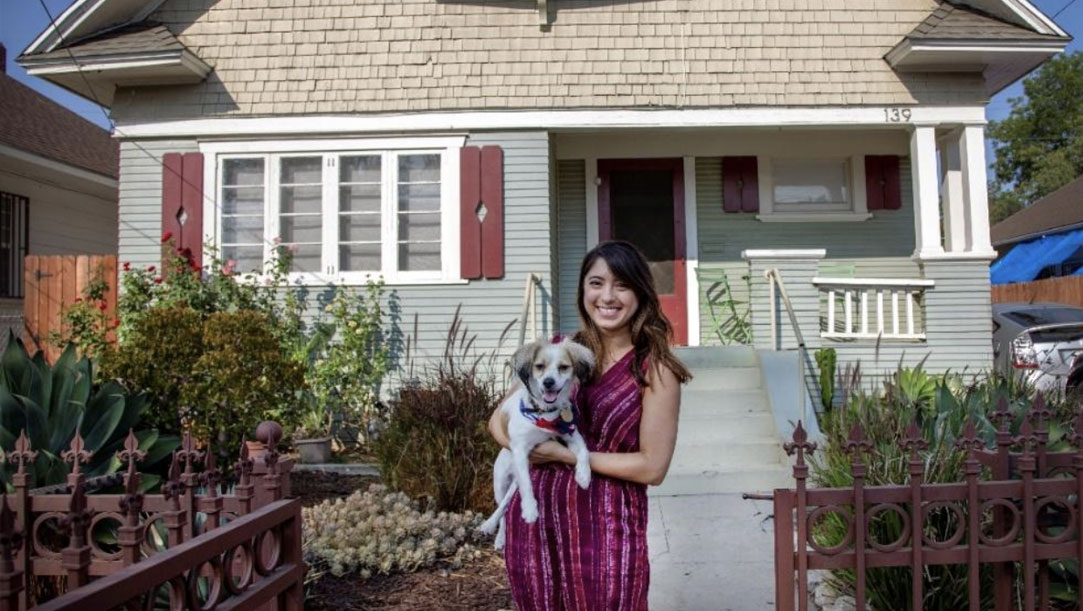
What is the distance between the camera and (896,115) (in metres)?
9.16

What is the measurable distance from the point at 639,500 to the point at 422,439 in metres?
3.32

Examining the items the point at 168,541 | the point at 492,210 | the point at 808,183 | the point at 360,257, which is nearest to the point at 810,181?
the point at 808,183

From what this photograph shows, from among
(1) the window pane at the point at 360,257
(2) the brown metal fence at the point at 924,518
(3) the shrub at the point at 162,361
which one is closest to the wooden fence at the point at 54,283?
(1) the window pane at the point at 360,257

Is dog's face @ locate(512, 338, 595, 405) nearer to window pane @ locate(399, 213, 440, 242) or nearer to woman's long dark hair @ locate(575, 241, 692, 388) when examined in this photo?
woman's long dark hair @ locate(575, 241, 692, 388)

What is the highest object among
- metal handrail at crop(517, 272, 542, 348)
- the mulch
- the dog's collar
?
metal handrail at crop(517, 272, 542, 348)

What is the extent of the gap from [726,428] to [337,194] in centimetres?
489

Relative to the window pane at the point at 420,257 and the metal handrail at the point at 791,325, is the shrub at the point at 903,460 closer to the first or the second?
the metal handrail at the point at 791,325

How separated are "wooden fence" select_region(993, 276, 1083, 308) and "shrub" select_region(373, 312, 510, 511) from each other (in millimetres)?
14907

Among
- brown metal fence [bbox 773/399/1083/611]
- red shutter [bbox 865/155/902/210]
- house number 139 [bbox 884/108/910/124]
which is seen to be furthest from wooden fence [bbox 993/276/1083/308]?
brown metal fence [bbox 773/399/1083/611]

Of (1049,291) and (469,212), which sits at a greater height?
(469,212)

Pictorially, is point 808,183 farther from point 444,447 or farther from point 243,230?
point 444,447

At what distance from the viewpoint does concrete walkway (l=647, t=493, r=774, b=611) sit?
423cm

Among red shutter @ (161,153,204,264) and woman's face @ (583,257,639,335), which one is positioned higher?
red shutter @ (161,153,204,264)

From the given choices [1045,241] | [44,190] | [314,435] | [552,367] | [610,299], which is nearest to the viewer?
[552,367]
